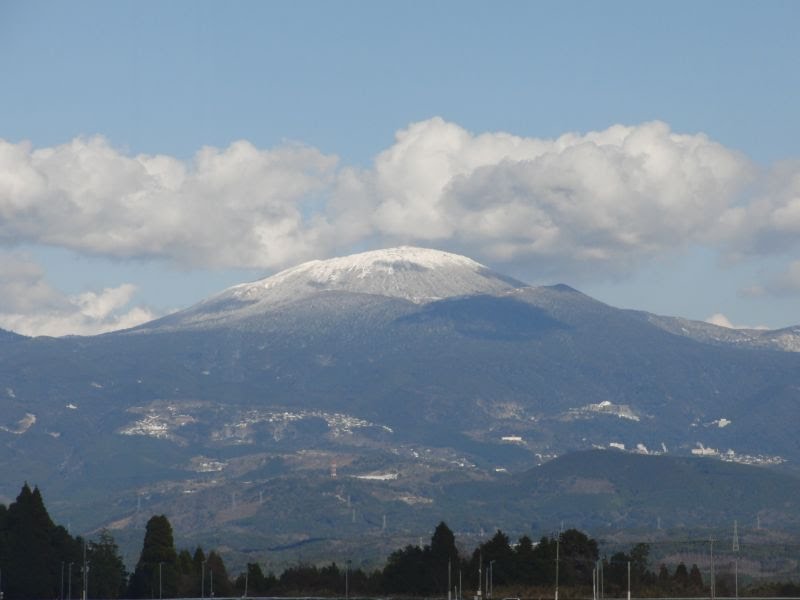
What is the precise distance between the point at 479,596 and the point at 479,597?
626 millimetres

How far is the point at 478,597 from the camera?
7825 inches

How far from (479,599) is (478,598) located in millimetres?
630

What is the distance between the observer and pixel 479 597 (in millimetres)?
198500

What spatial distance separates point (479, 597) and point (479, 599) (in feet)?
2.48

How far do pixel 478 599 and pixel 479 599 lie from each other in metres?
0.27

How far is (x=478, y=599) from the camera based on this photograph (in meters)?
198

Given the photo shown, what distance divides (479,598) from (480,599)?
61.0 inches

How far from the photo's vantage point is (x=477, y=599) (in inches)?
7864

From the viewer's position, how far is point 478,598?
651 ft

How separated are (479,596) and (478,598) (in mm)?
768

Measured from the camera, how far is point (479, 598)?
198m

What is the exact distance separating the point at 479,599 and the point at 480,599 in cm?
191

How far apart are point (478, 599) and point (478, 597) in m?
0.76

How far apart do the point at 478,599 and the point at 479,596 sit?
114 centimetres
